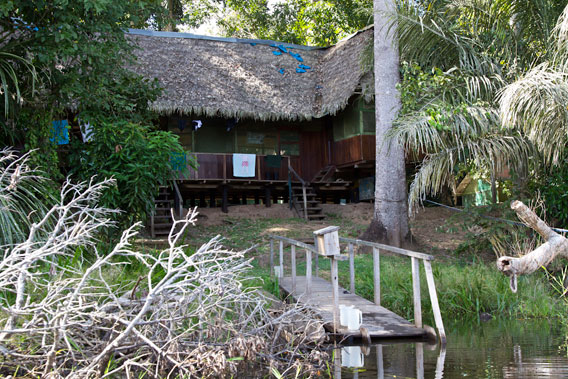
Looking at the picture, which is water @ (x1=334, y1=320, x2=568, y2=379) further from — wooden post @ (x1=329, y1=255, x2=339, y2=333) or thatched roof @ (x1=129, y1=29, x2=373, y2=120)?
thatched roof @ (x1=129, y1=29, x2=373, y2=120)

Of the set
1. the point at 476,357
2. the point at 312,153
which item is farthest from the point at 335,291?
the point at 312,153

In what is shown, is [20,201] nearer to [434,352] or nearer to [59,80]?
[59,80]

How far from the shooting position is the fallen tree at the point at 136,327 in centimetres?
377

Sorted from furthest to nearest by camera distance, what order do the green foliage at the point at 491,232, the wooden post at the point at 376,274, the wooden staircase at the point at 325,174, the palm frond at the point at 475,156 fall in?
the wooden staircase at the point at 325,174 < the green foliage at the point at 491,232 < the palm frond at the point at 475,156 < the wooden post at the point at 376,274

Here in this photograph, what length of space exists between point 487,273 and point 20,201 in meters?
6.23

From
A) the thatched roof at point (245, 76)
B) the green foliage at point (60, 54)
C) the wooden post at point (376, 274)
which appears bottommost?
the wooden post at point (376, 274)

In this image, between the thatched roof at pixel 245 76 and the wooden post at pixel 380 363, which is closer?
the wooden post at pixel 380 363

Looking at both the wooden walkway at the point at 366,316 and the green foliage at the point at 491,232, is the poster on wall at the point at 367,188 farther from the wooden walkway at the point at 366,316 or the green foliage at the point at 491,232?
the wooden walkway at the point at 366,316

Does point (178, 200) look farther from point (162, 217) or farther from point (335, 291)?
point (335, 291)

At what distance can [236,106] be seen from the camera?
50.0 feet

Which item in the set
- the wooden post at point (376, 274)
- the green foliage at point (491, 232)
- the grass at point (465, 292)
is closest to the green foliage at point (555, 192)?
the green foliage at point (491, 232)

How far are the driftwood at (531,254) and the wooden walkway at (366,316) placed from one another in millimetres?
1189

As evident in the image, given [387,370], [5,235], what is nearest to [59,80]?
[5,235]

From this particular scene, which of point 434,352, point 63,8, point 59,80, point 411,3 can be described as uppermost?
point 411,3
